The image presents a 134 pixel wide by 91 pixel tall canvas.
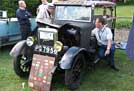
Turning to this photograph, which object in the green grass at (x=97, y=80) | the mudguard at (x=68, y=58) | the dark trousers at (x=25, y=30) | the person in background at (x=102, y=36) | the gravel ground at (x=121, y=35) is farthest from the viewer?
the gravel ground at (x=121, y=35)

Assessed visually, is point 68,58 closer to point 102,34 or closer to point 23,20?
point 102,34

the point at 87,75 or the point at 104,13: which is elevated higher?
the point at 104,13

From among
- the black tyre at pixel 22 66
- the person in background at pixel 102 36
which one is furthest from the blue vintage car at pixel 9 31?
the person in background at pixel 102 36

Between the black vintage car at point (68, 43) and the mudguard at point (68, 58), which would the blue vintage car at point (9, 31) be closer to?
the black vintage car at point (68, 43)

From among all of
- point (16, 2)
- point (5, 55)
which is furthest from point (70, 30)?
point (16, 2)

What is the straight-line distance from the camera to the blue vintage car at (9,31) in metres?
9.52

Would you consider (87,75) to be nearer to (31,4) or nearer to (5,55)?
(5,55)

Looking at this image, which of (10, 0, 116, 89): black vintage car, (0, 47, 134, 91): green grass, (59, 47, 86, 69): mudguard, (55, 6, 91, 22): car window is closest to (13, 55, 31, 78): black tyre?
(10, 0, 116, 89): black vintage car

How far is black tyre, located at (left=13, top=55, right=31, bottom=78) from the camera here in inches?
281

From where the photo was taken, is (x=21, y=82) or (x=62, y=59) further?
(x=21, y=82)

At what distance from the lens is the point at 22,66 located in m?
7.24

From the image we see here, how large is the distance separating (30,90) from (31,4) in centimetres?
840

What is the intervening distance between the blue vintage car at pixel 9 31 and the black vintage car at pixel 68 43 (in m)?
2.21

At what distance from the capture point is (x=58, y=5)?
25.8ft
